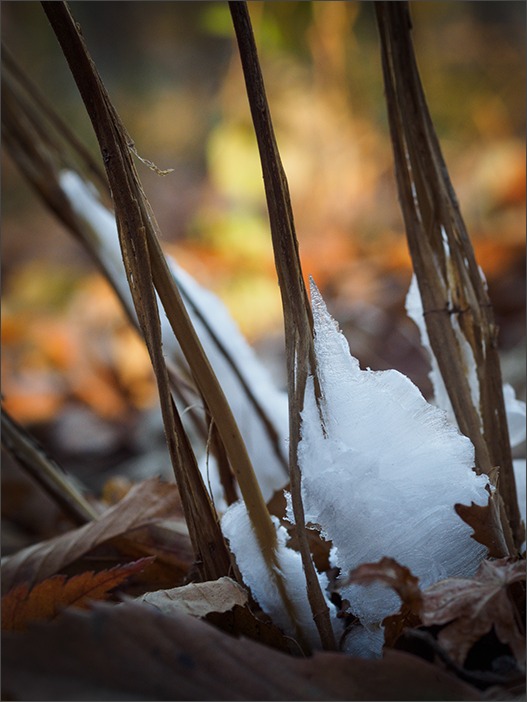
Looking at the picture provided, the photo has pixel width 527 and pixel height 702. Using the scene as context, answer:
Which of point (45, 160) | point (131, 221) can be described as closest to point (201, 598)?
point (131, 221)

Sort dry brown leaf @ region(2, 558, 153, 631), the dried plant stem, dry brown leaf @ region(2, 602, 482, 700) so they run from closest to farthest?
dry brown leaf @ region(2, 602, 482, 700) → dry brown leaf @ region(2, 558, 153, 631) → the dried plant stem

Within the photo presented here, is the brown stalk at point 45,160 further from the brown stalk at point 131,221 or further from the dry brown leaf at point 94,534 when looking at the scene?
the brown stalk at point 131,221

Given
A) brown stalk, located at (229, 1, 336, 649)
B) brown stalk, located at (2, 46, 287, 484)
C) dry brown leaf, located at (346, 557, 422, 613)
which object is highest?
brown stalk, located at (2, 46, 287, 484)

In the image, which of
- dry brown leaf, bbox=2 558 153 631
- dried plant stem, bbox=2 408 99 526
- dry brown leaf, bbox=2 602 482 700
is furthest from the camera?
dried plant stem, bbox=2 408 99 526

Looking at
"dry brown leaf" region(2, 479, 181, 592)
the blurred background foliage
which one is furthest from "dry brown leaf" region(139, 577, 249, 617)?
the blurred background foliage

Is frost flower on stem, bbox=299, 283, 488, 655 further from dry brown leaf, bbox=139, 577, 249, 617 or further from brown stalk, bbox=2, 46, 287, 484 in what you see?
brown stalk, bbox=2, 46, 287, 484

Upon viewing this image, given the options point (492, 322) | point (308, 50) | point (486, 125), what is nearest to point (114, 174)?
point (492, 322)

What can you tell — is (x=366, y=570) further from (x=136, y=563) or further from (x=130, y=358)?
(x=130, y=358)

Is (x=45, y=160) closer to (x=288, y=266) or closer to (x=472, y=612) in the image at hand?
(x=288, y=266)
